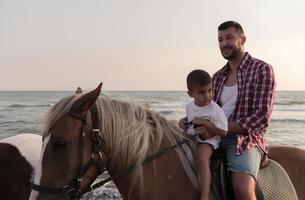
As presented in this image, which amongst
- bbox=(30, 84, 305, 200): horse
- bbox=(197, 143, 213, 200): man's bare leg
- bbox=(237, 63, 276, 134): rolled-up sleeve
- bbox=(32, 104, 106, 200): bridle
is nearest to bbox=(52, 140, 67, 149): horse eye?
bbox=(30, 84, 305, 200): horse

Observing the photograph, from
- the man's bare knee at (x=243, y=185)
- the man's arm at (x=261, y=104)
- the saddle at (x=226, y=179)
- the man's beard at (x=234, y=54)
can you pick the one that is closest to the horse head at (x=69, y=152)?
the saddle at (x=226, y=179)

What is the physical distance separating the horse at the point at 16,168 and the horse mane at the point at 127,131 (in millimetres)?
2222

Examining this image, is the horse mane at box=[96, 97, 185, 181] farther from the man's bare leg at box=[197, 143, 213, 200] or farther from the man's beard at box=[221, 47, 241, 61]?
the man's beard at box=[221, 47, 241, 61]

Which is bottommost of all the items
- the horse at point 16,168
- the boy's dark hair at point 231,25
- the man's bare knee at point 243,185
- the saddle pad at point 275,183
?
the horse at point 16,168

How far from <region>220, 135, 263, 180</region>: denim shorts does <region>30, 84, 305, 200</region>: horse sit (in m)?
0.35

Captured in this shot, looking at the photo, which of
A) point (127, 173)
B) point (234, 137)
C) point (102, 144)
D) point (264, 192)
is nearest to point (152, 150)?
point (127, 173)

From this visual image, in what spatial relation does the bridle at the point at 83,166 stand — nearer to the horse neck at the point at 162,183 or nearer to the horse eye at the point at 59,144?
the horse eye at the point at 59,144

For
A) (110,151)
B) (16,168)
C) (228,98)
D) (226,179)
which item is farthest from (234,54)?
(16,168)

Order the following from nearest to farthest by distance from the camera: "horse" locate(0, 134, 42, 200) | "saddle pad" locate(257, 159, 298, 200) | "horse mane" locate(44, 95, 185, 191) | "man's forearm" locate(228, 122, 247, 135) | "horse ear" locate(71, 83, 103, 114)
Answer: "horse ear" locate(71, 83, 103, 114), "horse mane" locate(44, 95, 185, 191), "man's forearm" locate(228, 122, 247, 135), "saddle pad" locate(257, 159, 298, 200), "horse" locate(0, 134, 42, 200)

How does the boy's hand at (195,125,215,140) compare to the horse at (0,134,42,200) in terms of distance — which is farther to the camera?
the horse at (0,134,42,200)

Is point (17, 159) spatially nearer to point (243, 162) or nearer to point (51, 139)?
point (51, 139)

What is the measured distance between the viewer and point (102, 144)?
2.68 metres

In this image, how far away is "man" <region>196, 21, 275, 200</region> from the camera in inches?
118

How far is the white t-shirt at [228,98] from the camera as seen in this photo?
11.0 feet
